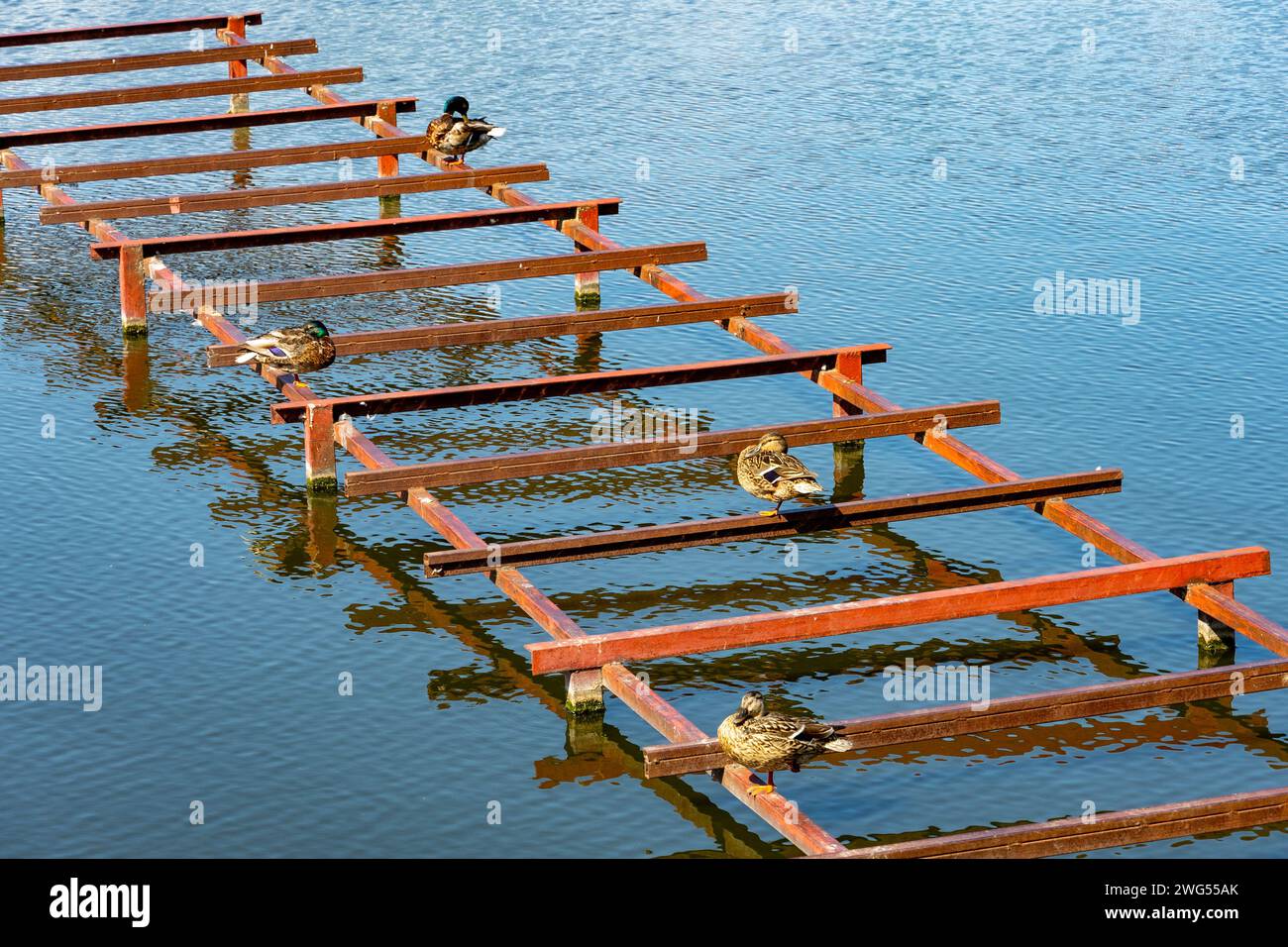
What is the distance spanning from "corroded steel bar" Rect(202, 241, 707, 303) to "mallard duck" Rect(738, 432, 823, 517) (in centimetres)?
1066

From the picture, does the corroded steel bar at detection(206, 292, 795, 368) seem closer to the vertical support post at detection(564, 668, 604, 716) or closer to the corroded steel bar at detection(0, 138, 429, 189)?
the corroded steel bar at detection(0, 138, 429, 189)

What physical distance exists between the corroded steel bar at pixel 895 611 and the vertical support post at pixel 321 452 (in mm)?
7333

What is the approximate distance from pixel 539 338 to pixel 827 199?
384 inches

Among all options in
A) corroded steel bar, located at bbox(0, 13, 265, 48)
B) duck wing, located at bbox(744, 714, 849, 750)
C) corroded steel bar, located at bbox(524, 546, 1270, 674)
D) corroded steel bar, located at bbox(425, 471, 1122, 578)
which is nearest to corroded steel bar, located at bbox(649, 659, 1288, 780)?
duck wing, located at bbox(744, 714, 849, 750)

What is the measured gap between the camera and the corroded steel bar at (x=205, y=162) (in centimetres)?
4409

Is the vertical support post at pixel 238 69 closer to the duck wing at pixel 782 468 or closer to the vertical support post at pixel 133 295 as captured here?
the vertical support post at pixel 133 295

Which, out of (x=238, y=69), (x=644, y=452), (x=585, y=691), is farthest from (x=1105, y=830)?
(x=238, y=69)

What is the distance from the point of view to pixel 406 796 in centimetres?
2369

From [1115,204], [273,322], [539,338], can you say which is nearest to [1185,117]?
[1115,204]

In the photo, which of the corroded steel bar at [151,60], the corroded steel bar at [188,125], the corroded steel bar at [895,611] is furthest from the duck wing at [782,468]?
the corroded steel bar at [151,60]

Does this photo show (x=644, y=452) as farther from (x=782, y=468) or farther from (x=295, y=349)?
(x=295, y=349)

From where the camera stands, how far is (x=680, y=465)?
33.8 m

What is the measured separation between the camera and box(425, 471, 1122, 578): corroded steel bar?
2747cm

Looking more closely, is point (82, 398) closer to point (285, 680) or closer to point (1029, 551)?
point (285, 680)
